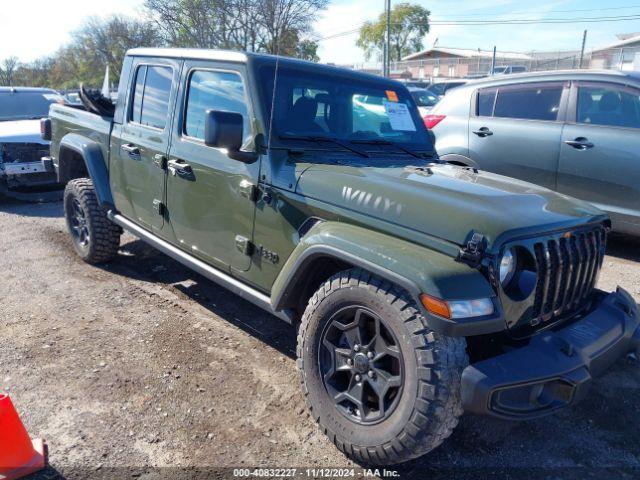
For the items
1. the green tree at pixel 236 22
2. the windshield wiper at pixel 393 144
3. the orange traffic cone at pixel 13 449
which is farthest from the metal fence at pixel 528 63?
the orange traffic cone at pixel 13 449

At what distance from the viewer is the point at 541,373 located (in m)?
2.13

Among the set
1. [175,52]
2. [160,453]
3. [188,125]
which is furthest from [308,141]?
[160,453]

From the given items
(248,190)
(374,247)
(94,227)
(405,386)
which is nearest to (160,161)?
(248,190)

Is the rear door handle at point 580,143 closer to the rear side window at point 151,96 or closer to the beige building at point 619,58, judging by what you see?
the rear side window at point 151,96

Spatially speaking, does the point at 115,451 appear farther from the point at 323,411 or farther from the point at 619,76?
the point at 619,76

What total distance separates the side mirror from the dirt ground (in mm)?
1423

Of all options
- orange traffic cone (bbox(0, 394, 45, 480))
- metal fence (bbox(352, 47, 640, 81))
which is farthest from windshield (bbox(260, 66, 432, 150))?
metal fence (bbox(352, 47, 640, 81))

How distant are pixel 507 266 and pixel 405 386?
0.69 metres

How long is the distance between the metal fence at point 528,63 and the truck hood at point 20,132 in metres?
22.4

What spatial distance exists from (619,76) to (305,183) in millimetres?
3986

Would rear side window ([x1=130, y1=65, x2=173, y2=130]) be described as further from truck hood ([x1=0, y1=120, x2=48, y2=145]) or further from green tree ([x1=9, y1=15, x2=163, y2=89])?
green tree ([x1=9, y1=15, x2=163, y2=89])

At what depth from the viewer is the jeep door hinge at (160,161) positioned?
12.3ft

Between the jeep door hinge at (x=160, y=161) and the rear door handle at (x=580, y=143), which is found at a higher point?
the rear door handle at (x=580, y=143)

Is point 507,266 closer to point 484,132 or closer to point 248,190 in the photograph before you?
point 248,190
